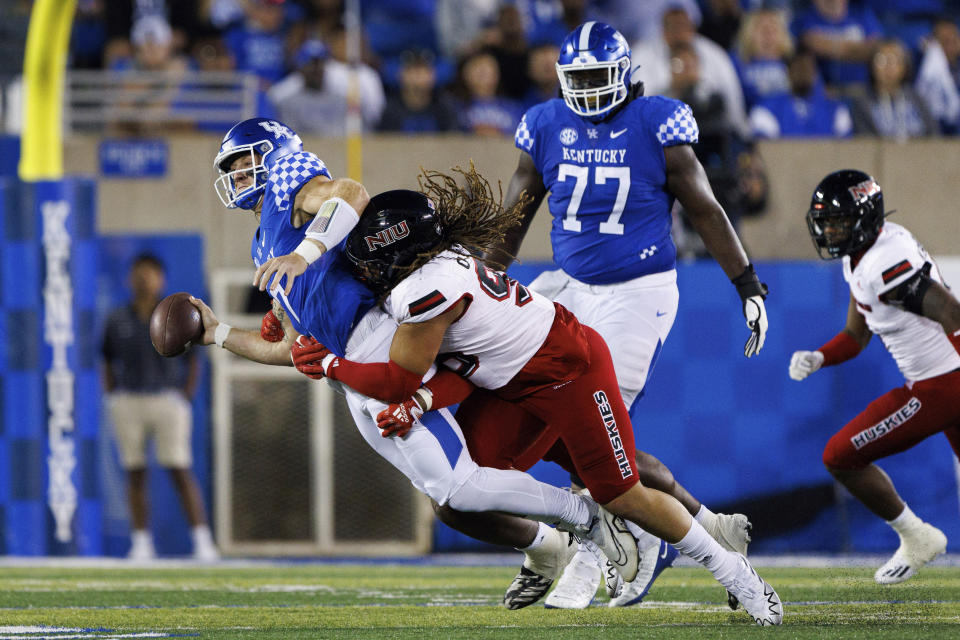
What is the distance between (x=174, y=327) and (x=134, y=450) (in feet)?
13.3

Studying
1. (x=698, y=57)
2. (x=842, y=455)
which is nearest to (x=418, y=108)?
(x=698, y=57)

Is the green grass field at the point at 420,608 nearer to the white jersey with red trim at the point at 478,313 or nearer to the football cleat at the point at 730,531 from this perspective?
the football cleat at the point at 730,531

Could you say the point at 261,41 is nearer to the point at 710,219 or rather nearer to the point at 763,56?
the point at 763,56

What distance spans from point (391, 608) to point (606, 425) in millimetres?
1293

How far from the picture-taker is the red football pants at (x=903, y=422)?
17.1 ft

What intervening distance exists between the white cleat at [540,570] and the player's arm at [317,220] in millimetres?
1198

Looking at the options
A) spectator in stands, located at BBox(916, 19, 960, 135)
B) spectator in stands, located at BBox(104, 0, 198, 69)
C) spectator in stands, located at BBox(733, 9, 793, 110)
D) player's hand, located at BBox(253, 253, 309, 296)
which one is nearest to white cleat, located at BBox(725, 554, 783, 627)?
player's hand, located at BBox(253, 253, 309, 296)

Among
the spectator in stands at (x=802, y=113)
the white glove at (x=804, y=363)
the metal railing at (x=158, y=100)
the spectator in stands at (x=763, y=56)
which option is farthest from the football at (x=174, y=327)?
the spectator in stands at (x=763, y=56)

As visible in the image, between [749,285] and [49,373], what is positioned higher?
[749,285]

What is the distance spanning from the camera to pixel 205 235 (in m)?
8.75

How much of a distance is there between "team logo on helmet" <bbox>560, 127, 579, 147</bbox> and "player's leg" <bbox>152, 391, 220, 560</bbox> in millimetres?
4165

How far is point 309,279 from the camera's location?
400cm

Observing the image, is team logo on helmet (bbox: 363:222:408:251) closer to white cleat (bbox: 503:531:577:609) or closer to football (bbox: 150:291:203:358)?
football (bbox: 150:291:203:358)

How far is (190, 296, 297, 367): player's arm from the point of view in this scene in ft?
14.1
